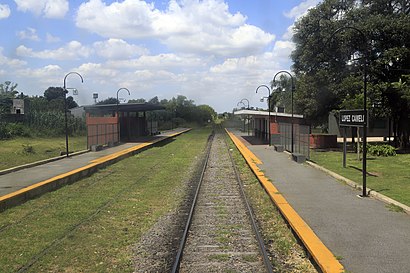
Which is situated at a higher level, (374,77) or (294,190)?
(374,77)

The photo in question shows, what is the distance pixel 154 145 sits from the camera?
39.6 meters

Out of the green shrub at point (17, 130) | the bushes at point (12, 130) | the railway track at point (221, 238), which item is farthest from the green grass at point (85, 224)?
the green shrub at point (17, 130)

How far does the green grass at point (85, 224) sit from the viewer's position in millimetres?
7117

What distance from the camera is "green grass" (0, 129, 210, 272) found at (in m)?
7.12

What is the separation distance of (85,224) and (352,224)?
223 inches

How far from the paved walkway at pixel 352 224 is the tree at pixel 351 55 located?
13.4m

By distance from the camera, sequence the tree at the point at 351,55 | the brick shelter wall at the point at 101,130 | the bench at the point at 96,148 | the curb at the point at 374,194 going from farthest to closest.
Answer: the brick shelter wall at the point at 101,130, the bench at the point at 96,148, the tree at the point at 351,55, the curb at the point at 374,194

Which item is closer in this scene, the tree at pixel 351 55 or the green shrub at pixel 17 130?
the tree at pixel 351 55

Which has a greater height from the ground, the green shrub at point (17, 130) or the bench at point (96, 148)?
the green shrub at point (17, 130)

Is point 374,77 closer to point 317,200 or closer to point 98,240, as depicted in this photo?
point 317,200

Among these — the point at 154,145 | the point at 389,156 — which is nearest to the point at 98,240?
the point at 389,156

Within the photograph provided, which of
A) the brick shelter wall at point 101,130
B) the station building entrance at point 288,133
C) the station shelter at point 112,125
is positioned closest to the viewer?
the station building entrance at point 288,133

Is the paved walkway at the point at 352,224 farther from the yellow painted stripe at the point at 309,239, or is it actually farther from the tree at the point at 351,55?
the tree at the point at 351,55

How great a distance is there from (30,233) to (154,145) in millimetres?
30585
